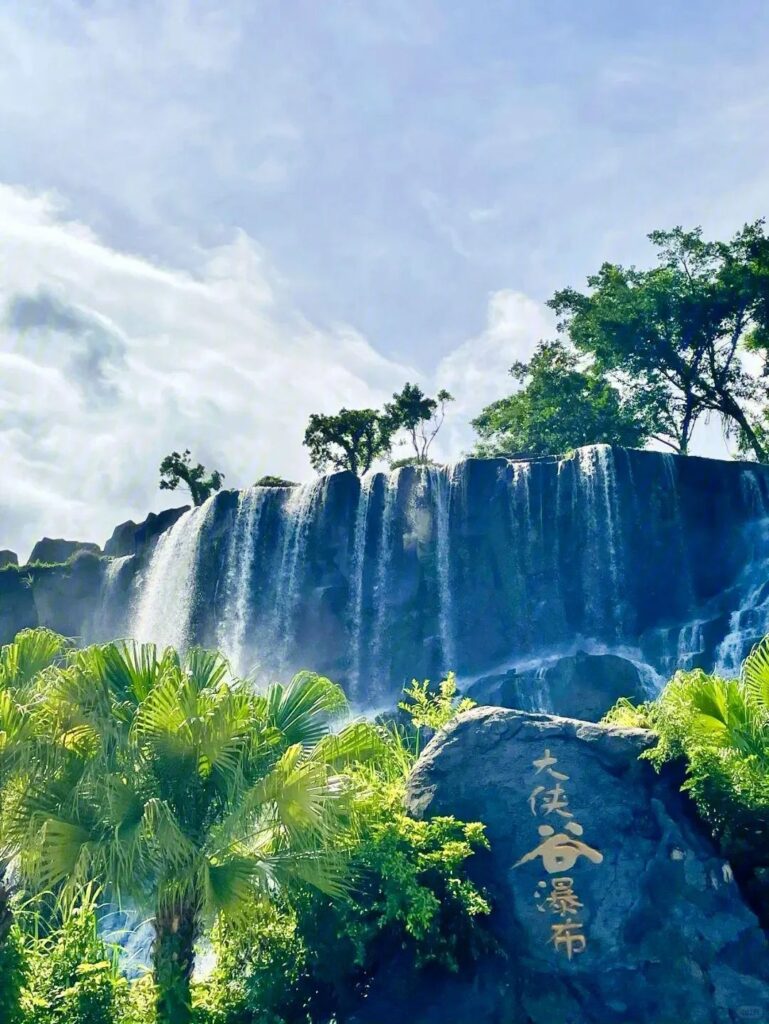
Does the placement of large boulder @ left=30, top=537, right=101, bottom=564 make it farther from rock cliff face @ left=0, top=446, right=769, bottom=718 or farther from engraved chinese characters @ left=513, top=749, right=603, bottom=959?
engraved chinese characters @ left=513, top=749, right=603, bottom=959

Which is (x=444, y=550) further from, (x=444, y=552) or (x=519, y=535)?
(x=519, y=535)

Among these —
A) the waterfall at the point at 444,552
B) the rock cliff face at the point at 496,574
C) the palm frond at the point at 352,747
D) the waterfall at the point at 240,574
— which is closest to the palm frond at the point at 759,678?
the palm frond at the point at 352,747

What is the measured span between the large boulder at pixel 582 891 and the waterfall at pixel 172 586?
791 inches

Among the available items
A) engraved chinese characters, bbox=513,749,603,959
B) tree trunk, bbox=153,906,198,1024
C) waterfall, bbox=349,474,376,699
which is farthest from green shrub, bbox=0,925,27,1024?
waterfall, bbox=349,474,376,699

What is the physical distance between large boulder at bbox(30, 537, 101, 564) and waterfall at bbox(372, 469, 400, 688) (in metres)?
13.7

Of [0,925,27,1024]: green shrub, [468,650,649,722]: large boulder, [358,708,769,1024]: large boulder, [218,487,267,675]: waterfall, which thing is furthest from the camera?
[218,487,267,675]: waterfall

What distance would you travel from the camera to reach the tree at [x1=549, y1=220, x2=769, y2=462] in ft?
104

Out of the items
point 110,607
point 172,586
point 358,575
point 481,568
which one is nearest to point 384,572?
point 358,575

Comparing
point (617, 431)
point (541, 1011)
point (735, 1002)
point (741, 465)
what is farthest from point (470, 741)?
point (617, 431)

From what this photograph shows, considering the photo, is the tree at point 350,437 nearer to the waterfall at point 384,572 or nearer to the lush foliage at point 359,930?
the waterfall at point 384,572

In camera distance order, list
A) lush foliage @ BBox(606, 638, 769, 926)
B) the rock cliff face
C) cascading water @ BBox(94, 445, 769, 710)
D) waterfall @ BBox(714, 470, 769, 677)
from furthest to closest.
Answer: cascading water @ BBox(94, 445, 769, 710), the rock cliff face, waterfall @ BBox(714, 470, 769, 677), lush foliage @ BBox(606, 638, 769, 926)

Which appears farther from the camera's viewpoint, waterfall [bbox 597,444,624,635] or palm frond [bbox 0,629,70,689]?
waterfall [bbox 597,444,624,635]

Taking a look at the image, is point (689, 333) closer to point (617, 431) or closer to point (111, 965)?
point (617, 431)

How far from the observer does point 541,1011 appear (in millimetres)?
7031
